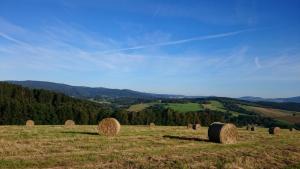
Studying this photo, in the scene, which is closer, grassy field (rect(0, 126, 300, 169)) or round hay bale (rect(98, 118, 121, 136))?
grassy field (rect(0, 126, 300, 169))

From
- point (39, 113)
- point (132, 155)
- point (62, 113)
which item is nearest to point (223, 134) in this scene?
point (132, 155)

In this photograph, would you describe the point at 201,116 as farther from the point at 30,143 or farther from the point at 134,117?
the point at 30,143

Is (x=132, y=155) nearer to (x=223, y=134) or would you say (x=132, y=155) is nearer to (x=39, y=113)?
(x=223, y=134)

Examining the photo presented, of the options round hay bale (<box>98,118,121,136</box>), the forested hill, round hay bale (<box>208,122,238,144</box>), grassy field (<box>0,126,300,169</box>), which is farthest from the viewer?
the forested hill

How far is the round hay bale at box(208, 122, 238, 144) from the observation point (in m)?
29.1

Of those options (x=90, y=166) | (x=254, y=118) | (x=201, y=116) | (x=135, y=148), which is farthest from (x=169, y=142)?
(x=254, y=118)

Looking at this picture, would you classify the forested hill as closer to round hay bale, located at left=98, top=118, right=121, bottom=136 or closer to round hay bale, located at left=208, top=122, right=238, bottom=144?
round hay bale, located at left=98, top=118, right=121, bottom=136

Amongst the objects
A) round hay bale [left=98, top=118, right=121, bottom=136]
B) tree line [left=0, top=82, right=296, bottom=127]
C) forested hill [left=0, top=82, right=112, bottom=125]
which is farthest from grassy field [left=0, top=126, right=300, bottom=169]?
tree line [left=0, top=82, right=296, bottom=127]

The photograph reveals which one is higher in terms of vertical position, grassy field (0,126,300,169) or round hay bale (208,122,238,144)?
round hay bale (208,122,238,144)

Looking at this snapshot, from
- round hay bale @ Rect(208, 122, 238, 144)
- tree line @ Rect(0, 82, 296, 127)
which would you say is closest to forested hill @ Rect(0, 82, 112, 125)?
tree line @ Rect(0, 82, 296, 127)

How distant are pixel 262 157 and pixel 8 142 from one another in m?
14.0

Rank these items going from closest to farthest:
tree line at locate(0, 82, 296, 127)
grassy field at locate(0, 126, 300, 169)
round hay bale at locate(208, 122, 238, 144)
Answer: grassy field at locate(0, 126, 300, 169), round hay bale at locate(208, 122, 238, 144), tree line at locate(0, 82, 296, 127)

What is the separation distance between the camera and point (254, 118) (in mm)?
112312

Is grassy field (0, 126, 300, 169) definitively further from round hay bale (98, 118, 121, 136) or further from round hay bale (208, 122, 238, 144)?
round hay bale (98, 118, 121, 136)
